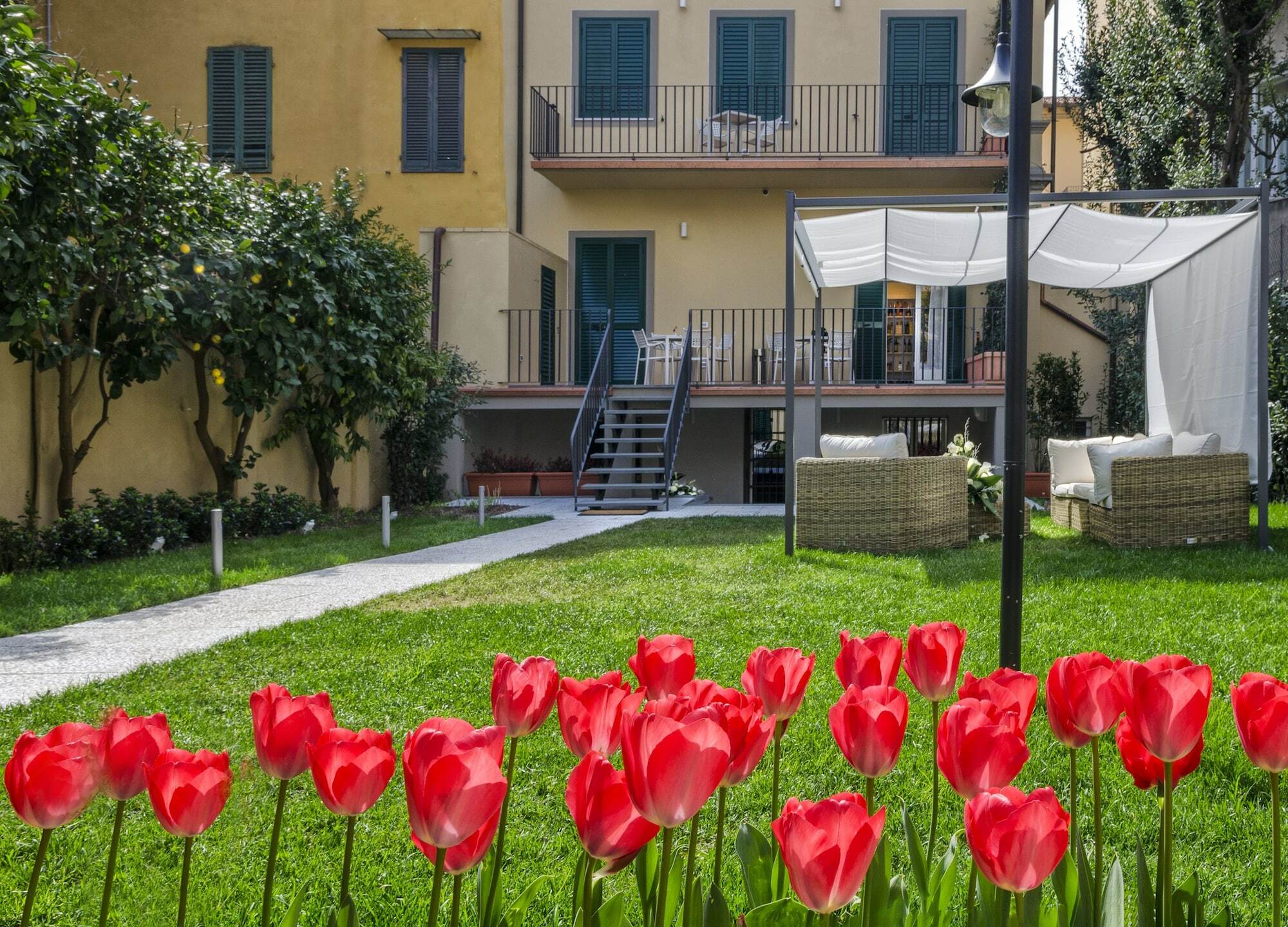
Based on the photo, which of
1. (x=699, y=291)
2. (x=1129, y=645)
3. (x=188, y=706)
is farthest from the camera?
(x=699, y=291)

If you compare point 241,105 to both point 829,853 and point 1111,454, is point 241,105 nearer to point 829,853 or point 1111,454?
point 1111,454

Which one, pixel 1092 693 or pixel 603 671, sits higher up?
pixel 1092 693

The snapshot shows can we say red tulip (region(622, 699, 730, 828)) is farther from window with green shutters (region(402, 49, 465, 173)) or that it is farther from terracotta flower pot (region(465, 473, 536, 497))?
window with green shutters (region(402, 49, 465, 173))

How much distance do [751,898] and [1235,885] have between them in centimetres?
149

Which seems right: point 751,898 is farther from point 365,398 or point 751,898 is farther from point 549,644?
point 365,398

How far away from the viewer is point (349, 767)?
2.73 feet

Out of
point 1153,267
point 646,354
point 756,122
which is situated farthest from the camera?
point 646,354

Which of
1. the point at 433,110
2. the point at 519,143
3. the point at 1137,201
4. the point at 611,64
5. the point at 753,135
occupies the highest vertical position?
the point at 611,64

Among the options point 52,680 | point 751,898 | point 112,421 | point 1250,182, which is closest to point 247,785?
point 52,680

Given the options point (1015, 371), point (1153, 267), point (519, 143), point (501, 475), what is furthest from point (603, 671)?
point (519, 143)

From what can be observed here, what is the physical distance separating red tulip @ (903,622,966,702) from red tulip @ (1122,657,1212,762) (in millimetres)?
269

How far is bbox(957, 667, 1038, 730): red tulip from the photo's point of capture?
1.04 m

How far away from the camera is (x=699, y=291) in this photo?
1559cm

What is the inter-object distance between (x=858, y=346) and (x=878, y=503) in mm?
7599
